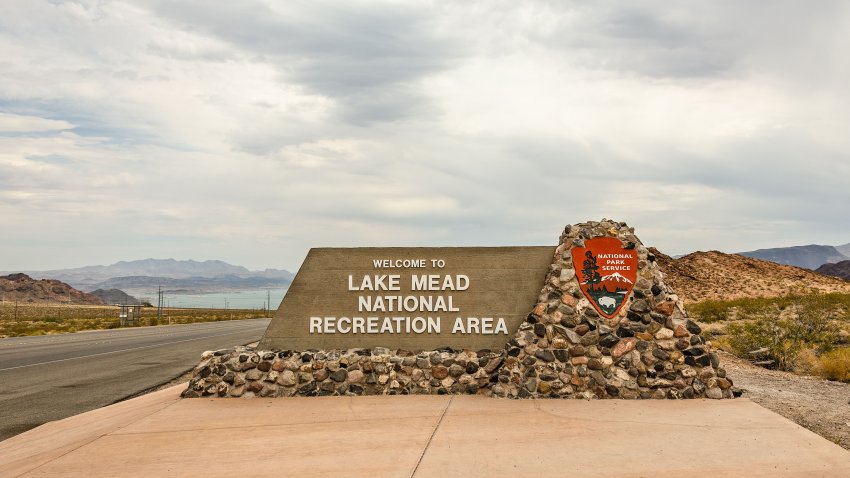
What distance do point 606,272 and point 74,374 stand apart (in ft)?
47.3

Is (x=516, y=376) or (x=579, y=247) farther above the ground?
(x=579, y=247)

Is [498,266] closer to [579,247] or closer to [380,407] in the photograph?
[579,247]

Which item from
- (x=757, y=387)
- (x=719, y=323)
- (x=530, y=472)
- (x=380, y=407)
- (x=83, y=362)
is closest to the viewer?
(x=530, y=472)

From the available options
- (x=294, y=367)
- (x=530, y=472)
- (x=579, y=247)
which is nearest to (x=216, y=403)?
(x=294, y=367)

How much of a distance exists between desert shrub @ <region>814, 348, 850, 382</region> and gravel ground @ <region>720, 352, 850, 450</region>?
10.7 inches

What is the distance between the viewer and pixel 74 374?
56.3 feet

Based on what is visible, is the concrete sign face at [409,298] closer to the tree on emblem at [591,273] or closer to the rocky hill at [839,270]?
the tree on emblem at [591,273]

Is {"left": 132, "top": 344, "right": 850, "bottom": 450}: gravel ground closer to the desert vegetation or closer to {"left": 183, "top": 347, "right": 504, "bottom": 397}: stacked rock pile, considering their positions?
the desert vegetation

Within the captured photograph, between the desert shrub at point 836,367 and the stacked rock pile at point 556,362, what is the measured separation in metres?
5.46

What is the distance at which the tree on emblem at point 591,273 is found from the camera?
10.3 m

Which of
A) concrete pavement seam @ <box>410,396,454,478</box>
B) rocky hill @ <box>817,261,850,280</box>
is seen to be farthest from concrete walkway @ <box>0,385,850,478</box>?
rocky hill @ <box>817,261,850,280</box>

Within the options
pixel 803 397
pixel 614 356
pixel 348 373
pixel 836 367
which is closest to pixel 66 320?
pixel 348 373

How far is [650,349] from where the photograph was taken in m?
9.73

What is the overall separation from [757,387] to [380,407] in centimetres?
742
